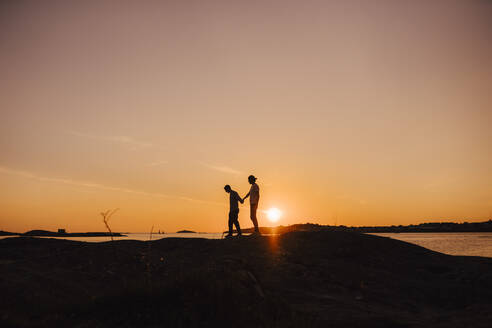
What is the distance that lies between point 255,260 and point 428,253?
7890 millimetres

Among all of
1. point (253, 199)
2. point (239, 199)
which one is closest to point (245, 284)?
point (253, 199)

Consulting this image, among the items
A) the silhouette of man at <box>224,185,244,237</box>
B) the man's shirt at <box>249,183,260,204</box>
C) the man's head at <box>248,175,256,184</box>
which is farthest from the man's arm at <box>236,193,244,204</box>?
the man's head at <box>248,175,256,184</box>

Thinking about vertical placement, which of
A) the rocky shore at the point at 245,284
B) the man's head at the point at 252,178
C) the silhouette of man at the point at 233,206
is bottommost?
the rocky shore at the point at 245,284

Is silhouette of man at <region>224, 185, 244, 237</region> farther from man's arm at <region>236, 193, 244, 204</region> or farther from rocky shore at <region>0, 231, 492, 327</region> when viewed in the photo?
rocky shore at <region>0, 231, 492, 327</region>

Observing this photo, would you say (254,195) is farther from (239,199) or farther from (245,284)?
(245,284)

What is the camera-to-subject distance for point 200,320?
5.85 metres

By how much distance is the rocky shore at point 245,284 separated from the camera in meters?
6.21

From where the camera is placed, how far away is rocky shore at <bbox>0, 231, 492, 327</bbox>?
6211mm

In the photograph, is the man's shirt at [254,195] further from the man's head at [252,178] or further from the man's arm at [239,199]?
the man's arm at [239,199]

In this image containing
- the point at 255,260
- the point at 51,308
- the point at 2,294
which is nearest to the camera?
the point at 51,308


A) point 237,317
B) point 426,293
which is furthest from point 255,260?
point 237,317

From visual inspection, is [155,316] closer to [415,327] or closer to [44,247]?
[415,327]

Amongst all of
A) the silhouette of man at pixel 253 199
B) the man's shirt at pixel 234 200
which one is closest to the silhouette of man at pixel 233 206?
the man's shirt at pixel 234 200

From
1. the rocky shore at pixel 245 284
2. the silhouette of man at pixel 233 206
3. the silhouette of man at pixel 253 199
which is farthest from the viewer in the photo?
the silhouette of man at pixel 233 206
